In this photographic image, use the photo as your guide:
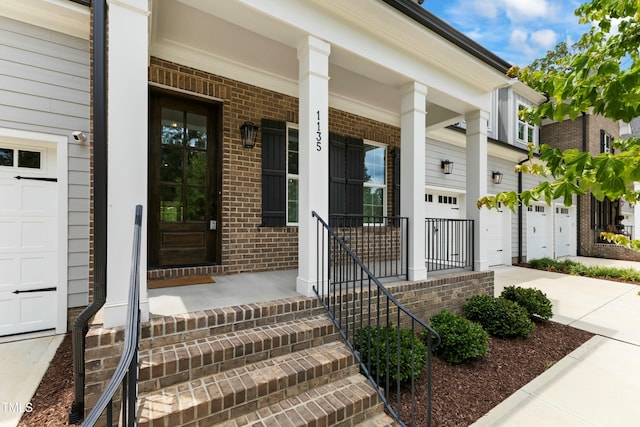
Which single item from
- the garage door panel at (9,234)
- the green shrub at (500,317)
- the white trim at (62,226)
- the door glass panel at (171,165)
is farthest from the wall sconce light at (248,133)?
the green shrub at (500,317)

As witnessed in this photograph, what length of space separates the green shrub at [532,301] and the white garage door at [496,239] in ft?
14.7

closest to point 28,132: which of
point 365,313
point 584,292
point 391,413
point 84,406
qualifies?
point 84,406

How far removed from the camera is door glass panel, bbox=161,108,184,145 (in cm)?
391

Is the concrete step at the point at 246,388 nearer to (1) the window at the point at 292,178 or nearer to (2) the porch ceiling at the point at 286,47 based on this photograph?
(1) the window at the point at 292,178

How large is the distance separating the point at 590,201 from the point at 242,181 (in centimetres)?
1443

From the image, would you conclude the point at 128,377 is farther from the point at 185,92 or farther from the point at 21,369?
the point at 185,92

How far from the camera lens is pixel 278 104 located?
15.2 feet

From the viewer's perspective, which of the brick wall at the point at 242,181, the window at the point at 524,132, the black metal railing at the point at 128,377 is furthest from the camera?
the window at the point at 524,132

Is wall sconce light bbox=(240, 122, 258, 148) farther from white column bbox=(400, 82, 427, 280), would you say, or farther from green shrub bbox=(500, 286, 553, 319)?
green shrub bbox=(500, 286, 553, 319)

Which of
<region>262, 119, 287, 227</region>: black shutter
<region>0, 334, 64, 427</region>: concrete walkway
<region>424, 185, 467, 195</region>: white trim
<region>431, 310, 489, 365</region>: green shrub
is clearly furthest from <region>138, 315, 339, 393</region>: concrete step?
<region>424, 185, 467, 195</region>: white trim

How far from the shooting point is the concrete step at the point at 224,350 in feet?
6.54

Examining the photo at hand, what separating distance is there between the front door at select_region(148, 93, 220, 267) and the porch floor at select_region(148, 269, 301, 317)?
0.62 m

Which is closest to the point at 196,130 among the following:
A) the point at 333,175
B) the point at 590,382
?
the point at 333,175

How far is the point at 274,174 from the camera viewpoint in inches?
178
